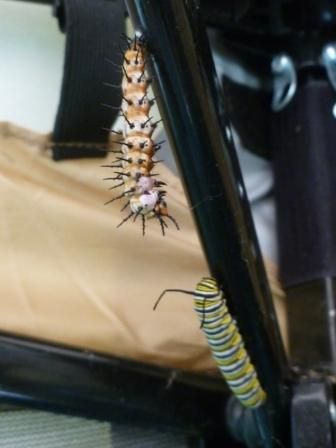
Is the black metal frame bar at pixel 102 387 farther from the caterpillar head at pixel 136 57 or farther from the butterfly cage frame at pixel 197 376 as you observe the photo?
the caterpillar head at pixel 136 57

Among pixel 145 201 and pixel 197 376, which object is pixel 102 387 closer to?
pixel 197 376

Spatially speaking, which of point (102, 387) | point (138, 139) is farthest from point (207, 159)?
point (102, 387)

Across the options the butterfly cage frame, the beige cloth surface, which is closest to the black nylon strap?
the beige cloth surface

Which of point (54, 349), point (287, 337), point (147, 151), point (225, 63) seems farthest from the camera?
point (225, 63)

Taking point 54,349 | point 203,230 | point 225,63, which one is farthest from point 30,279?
point 225,63

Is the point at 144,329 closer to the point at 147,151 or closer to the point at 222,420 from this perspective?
the point at 222,420
